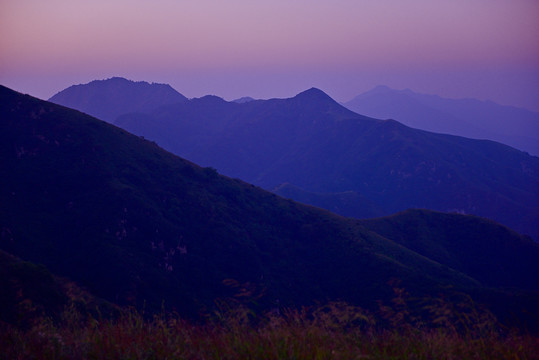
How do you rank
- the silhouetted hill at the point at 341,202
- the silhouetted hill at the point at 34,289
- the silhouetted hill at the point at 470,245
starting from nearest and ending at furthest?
the silhouetted hill at the point at 34,289 < the silhouetted hill at the point at 470,245 < the silhouetted hill at the point at 341,202

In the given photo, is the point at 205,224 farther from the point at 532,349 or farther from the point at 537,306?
the point at 532,349

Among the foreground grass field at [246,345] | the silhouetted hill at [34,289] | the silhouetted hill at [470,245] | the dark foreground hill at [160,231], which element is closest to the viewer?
the foreground grass field at [246,345]

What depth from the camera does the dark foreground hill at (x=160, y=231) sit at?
153ft

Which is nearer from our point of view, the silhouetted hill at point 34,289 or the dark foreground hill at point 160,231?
the silhouetted hill at point 34,289

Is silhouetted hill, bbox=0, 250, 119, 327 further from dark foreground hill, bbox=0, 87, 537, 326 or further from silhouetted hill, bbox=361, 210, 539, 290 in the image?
silhouetted hill, bbox=361, 210, 539, 290

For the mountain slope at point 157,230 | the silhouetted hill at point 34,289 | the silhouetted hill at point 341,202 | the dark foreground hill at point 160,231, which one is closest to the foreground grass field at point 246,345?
the silhouetted hill at point 34,289

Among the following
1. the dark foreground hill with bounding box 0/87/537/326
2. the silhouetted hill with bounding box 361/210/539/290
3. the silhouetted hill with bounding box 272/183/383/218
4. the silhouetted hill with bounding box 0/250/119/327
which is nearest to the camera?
the silhouetted hill with bounding box 0/250/119/327

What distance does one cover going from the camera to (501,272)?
3359 inches

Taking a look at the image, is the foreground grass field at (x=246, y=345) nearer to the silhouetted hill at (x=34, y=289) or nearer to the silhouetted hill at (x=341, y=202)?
the silhouetted hill at (x=34, y=289)

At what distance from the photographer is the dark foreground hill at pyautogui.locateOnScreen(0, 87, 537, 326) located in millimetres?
46781

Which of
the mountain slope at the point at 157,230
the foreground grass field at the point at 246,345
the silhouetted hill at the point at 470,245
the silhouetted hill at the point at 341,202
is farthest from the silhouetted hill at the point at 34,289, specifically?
the silhouetted hill at the point at 341,202

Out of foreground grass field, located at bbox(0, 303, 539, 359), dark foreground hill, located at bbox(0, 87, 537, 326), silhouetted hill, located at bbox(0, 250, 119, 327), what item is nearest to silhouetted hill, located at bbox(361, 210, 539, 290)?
dark foreground hill, located at bbox(0, 87, 537, 326)

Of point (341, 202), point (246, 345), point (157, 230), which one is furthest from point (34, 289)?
point (341, 202)

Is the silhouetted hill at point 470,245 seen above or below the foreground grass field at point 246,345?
below
